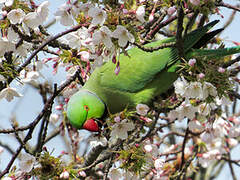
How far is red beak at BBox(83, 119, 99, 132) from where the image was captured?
321cm

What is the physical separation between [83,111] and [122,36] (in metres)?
1.28

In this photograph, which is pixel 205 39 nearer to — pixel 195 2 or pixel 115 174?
pixel 195 2

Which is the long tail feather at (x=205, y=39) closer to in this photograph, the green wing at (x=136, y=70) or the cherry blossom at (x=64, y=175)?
the green wing at (x=136, y=70)

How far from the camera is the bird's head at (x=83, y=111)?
3314 millimetres

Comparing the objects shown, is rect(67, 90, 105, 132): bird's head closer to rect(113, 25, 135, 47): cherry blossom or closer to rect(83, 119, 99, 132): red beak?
rect(83, 119, 99, 132): red beak

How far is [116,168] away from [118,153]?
120mm

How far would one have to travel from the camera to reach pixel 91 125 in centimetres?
324

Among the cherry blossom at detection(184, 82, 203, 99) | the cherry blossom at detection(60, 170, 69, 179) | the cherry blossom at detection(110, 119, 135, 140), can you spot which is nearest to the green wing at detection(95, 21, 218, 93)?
the cherry blossom at detection(110, 119, 135, 140)

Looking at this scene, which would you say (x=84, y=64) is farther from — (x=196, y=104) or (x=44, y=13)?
(x=196, y=104)

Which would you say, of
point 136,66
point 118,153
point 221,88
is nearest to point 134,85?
point 136,66

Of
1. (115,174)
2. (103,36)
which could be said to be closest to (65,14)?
(103,36)

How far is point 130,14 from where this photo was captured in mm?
2453

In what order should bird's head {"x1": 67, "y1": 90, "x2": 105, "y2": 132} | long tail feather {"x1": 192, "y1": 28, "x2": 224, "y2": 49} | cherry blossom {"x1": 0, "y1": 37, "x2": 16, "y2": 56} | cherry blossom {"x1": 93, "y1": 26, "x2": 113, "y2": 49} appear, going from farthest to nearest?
long tail feather {"x1": 192, "y1": 28, "x2": 224, "y2": 49} → bird's head {"x1": 67, "y1": 90, "x2": 105, "y2": 132} → cherry blossom {"x1": 0, "y1": 37, "x2": 16, "y2": 56} → cherry blossom {"x1": 93, "y1": 26, "x2": 113, "y2": 49}

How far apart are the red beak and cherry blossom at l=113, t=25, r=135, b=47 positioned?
1139 millimetres
